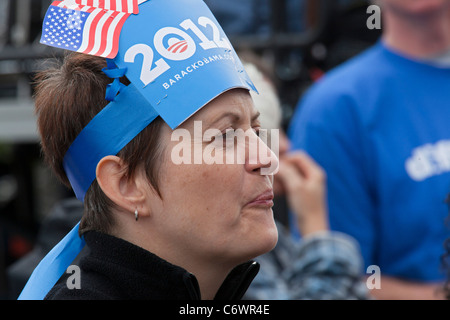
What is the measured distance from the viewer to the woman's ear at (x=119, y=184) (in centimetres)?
173

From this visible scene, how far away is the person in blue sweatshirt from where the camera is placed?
2.77 meters

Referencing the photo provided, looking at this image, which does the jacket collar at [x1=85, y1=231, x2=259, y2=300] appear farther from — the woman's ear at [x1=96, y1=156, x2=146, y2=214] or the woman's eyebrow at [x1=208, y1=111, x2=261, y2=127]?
the woman's eyebrow at [x1=208, y1=111, x2=261, y2=127]

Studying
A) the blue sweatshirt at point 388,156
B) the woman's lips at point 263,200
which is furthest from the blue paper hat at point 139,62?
the blue sweatshirt at point 388,156

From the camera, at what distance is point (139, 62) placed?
172 cm

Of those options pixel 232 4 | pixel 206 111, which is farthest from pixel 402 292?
pixel 232 4

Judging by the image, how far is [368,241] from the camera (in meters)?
2.82

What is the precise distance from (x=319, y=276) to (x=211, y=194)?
831 millimetres

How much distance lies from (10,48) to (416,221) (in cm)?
232

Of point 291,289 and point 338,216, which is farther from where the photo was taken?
point 338,216

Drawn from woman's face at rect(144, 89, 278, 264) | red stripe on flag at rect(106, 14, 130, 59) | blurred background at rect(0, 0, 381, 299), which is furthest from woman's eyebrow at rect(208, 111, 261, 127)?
blurred background at rect(0, 0, 381, 299)

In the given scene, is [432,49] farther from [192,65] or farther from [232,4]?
[192,65]

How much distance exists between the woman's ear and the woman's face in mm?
42

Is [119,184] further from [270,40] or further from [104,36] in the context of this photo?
[270,40]

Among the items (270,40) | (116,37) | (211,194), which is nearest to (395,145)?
(270,40)
